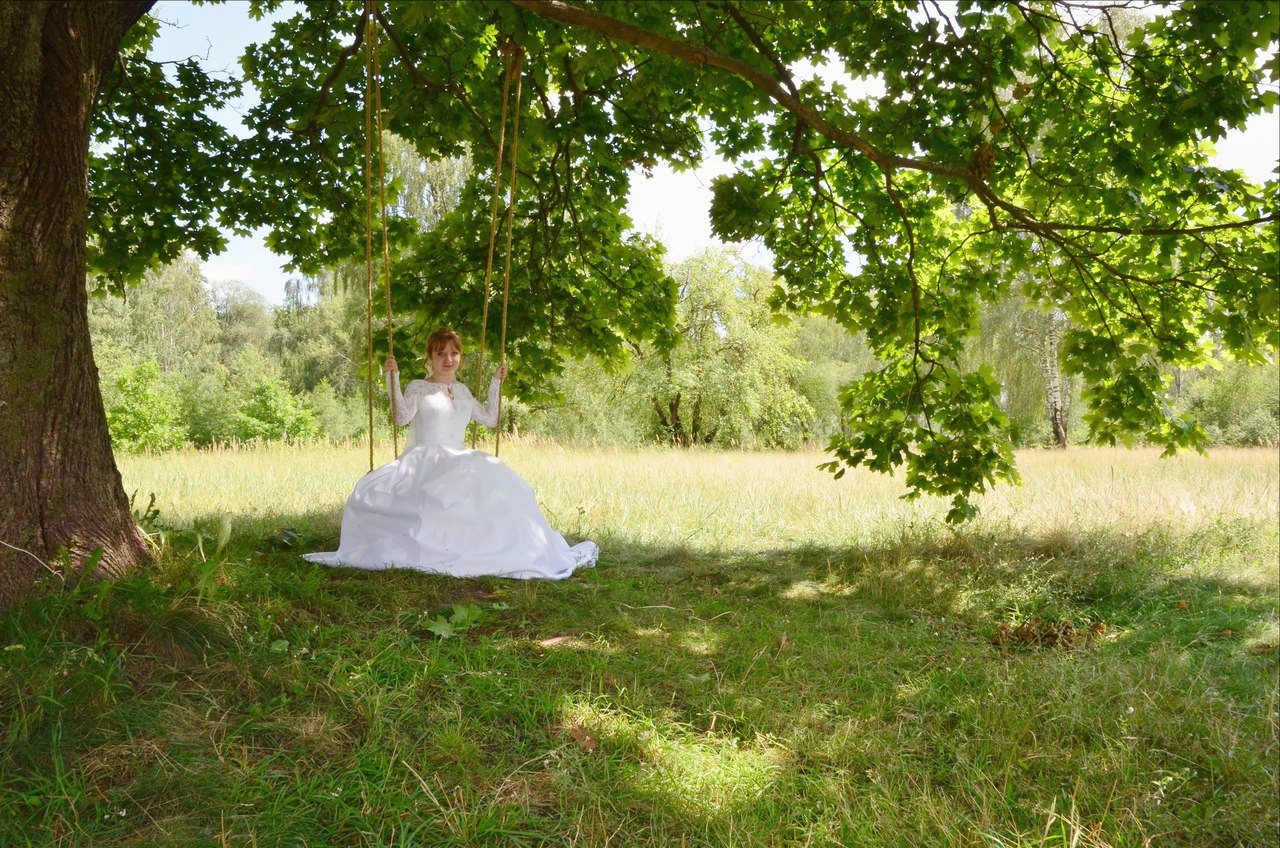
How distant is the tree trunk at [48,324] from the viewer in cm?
385

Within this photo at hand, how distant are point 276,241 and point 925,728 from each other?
745 cm

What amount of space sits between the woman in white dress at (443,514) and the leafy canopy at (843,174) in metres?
1.59

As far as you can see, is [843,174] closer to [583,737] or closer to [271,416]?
[583,737]

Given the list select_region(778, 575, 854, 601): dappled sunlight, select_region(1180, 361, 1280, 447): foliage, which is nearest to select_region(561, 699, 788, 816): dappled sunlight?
select_region(778, 575, 854, 601): dappled sunlight

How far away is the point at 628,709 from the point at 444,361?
3916 mm

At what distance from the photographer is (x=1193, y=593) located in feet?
21.2

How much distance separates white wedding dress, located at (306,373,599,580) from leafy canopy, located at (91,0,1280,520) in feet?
5.94

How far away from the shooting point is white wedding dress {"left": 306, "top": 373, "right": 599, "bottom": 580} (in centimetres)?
575

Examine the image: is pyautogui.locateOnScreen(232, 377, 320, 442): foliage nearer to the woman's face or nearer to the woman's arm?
the woman's face

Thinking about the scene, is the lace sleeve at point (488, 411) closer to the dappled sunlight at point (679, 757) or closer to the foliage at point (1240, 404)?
the dappled sunlight at point (679, 757)

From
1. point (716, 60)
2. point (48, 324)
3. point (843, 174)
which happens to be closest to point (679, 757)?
point (716, 60)

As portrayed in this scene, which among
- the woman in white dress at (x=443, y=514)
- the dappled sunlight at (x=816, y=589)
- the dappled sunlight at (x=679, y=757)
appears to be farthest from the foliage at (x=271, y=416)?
the dappled sunlight at (x=679, y=757)

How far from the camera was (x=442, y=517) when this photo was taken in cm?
590

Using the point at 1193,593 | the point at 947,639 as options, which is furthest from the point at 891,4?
the point at 1193,593
